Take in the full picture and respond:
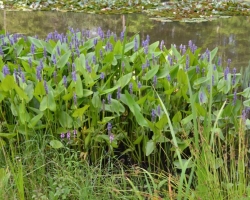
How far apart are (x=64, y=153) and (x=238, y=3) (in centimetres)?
838

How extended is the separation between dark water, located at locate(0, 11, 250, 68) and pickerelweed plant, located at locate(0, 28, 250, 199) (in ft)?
8.75

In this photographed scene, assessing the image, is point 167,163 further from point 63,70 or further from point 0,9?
point 0,9

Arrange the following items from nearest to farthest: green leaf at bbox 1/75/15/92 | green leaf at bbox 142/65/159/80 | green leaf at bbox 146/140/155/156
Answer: green leaf at bbox 1/75/15/92 < green leaf at bbox 146/140/155/156 < green leaf at bbox 142/65/159/80

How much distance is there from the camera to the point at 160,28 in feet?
25.0

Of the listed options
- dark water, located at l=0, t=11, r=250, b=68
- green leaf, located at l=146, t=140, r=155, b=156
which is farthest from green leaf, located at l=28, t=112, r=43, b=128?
dark water, located at l=0, t=11, r=250, b=68

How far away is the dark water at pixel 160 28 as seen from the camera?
251 inches

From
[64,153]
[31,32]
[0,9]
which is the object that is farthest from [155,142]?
[0,9]

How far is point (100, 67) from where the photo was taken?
9.84 ft

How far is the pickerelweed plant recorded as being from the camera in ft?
8.32

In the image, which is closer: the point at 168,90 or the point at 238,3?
the point at 168,90

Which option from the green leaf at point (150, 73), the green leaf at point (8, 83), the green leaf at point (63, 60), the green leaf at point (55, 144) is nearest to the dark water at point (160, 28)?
the green leaf at point (150, 73)

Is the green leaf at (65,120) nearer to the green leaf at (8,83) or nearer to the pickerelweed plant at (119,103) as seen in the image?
the pickerelweed plant at (119,103)

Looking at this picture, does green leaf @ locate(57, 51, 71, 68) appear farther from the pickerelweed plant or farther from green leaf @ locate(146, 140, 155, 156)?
green leaf @ locate(146, 140, 155, 156)

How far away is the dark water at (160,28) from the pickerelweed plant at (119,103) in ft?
8.75
